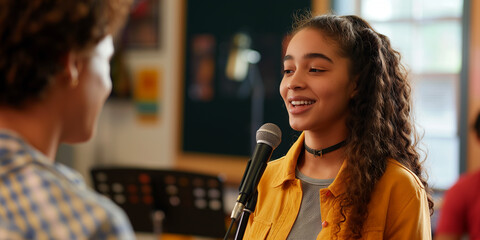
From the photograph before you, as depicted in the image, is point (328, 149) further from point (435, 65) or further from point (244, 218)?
point (435, 65)

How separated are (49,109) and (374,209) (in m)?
0.97

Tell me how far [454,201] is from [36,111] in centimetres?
203

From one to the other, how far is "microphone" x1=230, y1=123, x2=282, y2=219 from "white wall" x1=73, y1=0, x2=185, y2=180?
11.5 feet

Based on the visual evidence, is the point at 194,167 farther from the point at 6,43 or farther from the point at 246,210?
the point at 6,43

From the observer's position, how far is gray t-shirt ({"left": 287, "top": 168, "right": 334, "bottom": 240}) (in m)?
1.50

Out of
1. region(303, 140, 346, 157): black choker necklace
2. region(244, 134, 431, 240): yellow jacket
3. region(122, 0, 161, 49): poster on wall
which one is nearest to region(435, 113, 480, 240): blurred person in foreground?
region(244, 134, 431, 240): yellow jacket

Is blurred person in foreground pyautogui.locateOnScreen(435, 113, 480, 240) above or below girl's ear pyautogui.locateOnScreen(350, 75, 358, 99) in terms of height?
below

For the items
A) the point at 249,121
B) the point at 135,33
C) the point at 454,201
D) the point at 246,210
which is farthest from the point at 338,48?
the point at 135,33

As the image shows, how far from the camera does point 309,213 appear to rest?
5.04 feet

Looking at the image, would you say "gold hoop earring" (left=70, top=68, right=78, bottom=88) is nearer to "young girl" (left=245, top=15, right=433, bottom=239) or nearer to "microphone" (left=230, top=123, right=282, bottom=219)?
"microphone" (left=230, top=123, right=282, bottom=219)

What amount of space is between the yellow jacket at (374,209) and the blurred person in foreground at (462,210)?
0.93 metres

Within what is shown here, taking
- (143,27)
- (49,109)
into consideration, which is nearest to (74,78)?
(49,109)

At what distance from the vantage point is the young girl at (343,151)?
4.85 feet

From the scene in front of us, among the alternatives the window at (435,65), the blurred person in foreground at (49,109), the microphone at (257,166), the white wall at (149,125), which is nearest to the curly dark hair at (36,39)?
the blurred person in foreground at (49,109)
